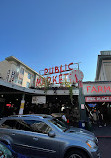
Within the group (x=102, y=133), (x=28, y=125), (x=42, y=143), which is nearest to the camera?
(x=42, y=143)

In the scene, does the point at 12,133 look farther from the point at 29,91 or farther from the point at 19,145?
the point at 29,91

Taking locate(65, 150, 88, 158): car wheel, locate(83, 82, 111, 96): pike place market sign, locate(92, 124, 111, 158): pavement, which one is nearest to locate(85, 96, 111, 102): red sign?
locate(83, 82, 111, 96): pike place market sign

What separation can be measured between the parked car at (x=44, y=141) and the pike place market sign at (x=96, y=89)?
891 cm

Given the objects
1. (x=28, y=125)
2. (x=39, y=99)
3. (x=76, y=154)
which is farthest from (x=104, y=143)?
(x=39, y=99)

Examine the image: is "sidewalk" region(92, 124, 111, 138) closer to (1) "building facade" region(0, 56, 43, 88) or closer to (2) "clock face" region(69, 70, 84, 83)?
(2) "clock face" region(69, 70, 84, 83)

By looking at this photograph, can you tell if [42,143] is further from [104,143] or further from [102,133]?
[102,133]

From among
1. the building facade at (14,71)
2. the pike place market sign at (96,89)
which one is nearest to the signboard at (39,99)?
the pike place market sign at (96,89)

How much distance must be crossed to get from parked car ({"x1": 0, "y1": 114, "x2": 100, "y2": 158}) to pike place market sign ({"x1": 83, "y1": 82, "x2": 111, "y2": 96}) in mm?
8908

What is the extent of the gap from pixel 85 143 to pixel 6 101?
17.8 metres

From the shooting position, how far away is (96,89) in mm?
11797

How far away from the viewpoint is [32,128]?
355 centimetres

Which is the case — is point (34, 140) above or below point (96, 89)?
below

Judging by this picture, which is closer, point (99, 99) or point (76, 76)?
point (99, 99)

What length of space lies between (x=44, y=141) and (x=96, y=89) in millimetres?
10414
